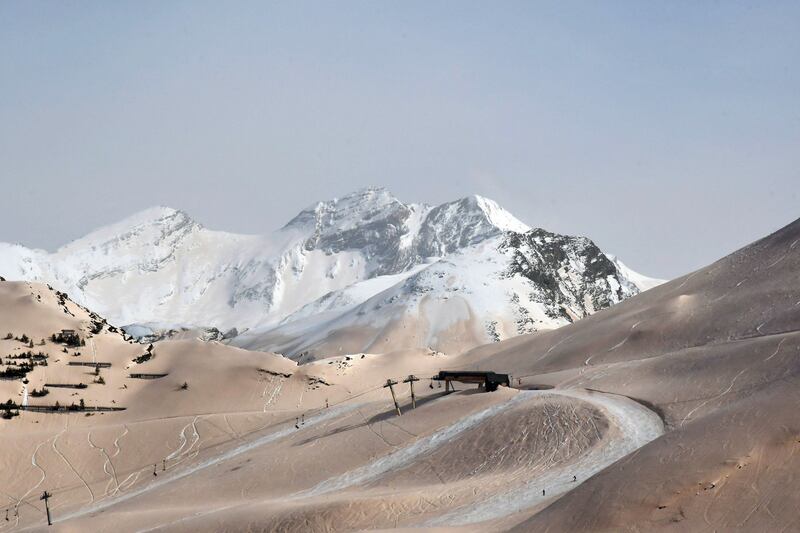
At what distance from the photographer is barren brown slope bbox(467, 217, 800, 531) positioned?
30.5 m

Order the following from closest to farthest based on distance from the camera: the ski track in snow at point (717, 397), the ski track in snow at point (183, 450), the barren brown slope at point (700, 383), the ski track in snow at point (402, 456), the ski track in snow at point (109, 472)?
1. the barren brown slope at point (700, 383)
2. the ski track in snow at point (717, 397)
3. the ski track in snow at point (402, 456)
4. the ski track in snow at point (109, 472)
5. the ski track in snow at point (183, 450)

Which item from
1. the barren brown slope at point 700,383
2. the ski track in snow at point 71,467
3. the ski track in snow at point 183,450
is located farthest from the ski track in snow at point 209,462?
the barren brown slope at point 700,383

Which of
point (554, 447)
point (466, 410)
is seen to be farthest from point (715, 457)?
point (466, 410)

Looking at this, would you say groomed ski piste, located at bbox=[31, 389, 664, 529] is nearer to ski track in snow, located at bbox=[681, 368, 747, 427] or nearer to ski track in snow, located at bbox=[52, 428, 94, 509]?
ski track in snow, located at bbox=[681, 368, 747, 427]

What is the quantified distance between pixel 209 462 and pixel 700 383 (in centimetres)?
3371

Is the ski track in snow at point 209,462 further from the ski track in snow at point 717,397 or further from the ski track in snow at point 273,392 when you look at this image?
the ski track in snow at point 717,397

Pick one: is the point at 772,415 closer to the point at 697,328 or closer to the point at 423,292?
the point at 697,328

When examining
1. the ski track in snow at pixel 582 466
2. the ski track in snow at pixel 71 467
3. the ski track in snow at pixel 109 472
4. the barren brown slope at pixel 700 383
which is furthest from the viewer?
the ski track in snow at pixel 109 472

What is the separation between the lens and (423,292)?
19350 centimetres

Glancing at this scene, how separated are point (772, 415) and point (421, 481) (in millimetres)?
26175

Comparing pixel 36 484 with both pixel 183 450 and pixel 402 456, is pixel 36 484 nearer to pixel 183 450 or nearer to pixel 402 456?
pixel 183 450

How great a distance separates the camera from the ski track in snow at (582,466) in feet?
148

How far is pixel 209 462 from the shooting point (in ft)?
246

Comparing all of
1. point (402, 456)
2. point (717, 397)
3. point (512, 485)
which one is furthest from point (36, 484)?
point (717, 397)
